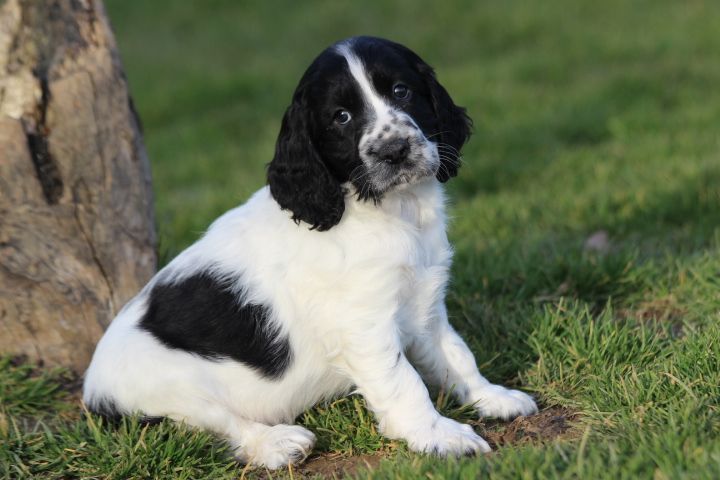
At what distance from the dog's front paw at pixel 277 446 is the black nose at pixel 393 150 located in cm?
119

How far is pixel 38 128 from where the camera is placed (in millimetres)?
4559

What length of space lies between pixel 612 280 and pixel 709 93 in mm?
5484

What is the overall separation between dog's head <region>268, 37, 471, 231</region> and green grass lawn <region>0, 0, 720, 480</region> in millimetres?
978

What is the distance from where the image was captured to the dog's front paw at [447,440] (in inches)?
135

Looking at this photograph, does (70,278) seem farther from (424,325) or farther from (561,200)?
(561,200)

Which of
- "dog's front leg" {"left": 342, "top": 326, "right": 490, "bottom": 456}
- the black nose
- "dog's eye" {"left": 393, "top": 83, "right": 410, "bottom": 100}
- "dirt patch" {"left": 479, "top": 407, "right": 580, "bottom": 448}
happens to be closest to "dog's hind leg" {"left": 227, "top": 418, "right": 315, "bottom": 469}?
"dog's front leg" {"left": 342, "top": 326, "right": 490, "bottom": 456}

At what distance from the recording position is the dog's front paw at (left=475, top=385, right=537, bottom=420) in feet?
12.7

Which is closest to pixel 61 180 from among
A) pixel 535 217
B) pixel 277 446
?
pixel 277 446

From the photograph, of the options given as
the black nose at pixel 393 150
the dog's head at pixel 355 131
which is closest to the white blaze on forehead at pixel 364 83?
the dog's head at pixel 355 131

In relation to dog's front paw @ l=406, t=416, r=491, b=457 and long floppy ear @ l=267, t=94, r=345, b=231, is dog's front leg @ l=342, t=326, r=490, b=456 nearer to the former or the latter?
dog's front paw @ l=406, t=416, r=491, b=457

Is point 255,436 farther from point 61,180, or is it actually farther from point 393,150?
point 61,180

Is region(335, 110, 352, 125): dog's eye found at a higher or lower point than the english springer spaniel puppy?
higher

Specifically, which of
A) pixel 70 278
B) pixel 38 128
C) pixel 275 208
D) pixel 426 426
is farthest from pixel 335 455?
pixel 38 128

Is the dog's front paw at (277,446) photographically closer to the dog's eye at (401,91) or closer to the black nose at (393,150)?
the black nose at (393,150)
